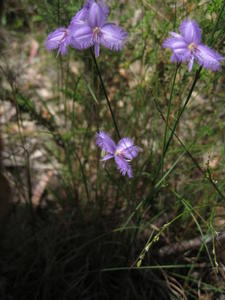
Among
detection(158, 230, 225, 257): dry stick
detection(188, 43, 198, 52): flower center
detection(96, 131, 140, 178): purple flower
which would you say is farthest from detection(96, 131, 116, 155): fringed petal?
detection(158, 230, 225, 257): dry stick

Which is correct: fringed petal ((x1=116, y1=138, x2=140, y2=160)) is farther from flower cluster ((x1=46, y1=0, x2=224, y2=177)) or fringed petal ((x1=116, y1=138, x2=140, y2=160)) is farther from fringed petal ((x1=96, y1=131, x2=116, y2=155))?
flower cluster ((x1=46, y1=0, x2=224, y2=177))

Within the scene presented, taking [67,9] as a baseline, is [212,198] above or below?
below

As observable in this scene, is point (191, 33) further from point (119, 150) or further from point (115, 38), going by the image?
point (119, 150)

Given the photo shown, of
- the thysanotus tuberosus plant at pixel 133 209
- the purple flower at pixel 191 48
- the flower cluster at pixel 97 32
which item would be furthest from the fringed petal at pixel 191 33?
the thysanotus tuberosus plant at pixel 133 209

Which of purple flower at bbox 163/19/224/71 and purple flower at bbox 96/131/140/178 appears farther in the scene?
purple flower at bbox 96/131/140/178

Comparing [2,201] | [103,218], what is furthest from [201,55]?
[2,201]

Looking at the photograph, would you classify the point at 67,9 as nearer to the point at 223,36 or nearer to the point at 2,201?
the point at 223,36
